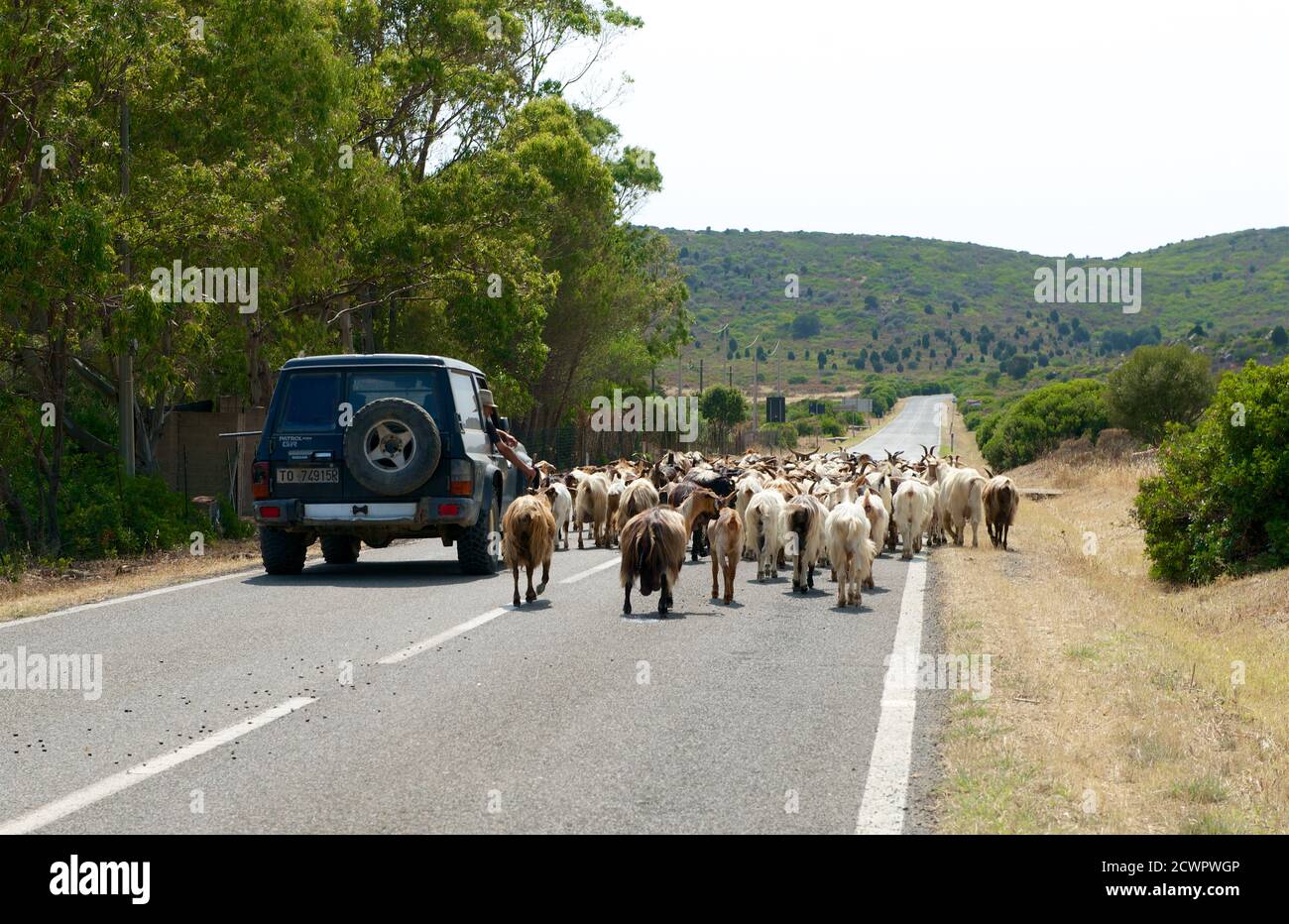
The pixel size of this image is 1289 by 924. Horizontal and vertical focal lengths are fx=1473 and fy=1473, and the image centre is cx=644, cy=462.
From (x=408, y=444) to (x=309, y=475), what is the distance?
1204mm

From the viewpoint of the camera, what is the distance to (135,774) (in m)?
6.97

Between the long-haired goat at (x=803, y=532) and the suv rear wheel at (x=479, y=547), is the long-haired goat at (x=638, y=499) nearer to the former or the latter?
the suv rear wheel at (x=479, y=547)

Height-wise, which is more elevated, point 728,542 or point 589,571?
point 728,542

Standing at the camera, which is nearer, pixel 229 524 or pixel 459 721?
pixel 459 721

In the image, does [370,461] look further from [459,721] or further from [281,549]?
[459,721]

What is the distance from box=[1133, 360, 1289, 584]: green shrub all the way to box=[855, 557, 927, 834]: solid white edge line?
748cm

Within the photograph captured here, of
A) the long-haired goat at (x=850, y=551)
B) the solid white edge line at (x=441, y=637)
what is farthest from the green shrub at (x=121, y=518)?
the long-haired goat at (x=850, y=551)

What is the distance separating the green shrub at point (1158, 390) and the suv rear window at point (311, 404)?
142 ft

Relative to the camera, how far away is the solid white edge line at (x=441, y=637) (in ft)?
35.2

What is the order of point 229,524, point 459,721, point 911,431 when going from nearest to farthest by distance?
point 459,721 < point 229,524 < point 911,431

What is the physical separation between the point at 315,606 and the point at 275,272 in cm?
1431

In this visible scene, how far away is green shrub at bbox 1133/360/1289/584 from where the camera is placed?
18.0 metres

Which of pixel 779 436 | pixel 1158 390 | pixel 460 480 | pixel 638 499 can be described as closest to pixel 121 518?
pixel 460 480
